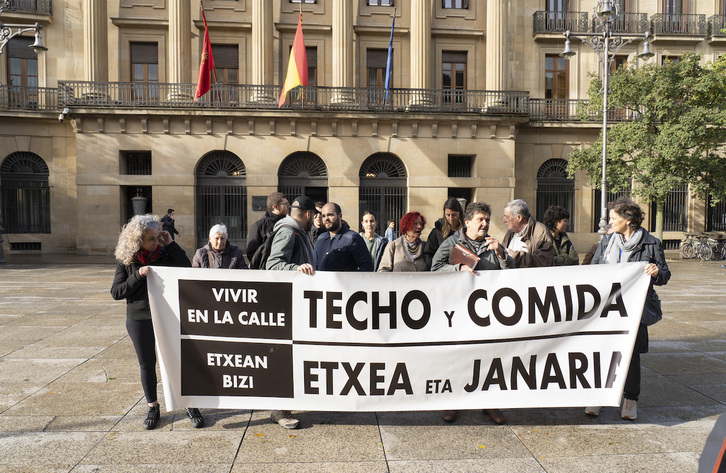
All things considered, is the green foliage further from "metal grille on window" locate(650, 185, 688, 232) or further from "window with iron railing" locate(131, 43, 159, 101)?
"window with iron railing" locate(131, 43, 159, 101)

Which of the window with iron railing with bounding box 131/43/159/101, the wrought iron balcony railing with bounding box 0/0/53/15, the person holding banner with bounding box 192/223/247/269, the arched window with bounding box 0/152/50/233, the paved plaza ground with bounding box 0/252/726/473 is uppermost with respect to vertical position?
the wrought iron balcony railing with bounding box 0/0/53/15

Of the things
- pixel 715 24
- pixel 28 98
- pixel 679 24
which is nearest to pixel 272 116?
pixel 28 98

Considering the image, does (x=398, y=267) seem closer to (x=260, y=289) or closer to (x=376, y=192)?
(x=260, y=289)

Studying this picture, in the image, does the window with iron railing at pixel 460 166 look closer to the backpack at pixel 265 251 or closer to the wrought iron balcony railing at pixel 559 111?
the wrought iron balcony railing at pixel 559 111

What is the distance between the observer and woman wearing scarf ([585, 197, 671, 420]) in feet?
15.3

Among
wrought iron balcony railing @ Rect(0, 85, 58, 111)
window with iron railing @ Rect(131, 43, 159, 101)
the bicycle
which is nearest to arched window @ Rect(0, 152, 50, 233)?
wrought iron balcony railing @ Rect(0, 85, 58, 111)

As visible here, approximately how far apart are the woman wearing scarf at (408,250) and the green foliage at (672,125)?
18412mm

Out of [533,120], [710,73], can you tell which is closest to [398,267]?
[710,73]

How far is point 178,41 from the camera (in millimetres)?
23453

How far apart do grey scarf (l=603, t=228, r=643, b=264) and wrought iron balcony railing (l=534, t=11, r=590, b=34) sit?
82.0 feet

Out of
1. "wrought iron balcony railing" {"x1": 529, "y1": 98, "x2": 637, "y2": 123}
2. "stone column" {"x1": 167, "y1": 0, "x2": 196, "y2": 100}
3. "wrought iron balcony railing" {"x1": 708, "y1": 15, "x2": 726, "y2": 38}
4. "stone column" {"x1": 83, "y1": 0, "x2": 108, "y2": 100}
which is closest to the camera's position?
"stone column" {"x1": 83, "y1": 0, "x2": 108, "y2": 100}

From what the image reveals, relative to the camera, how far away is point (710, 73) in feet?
66.9

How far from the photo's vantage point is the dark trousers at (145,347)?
15.1ft

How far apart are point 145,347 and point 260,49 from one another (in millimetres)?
21762
